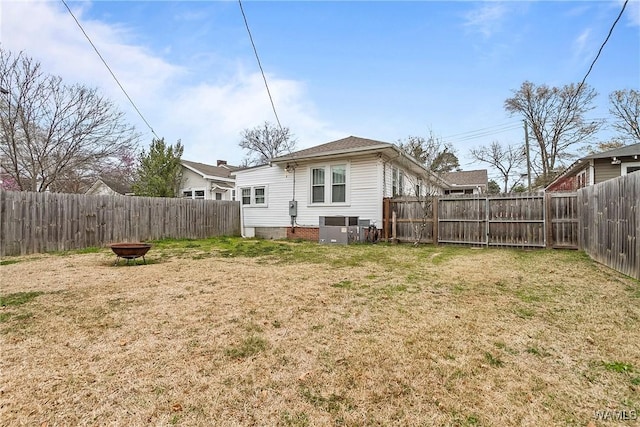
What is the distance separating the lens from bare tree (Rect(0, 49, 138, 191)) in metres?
13.0

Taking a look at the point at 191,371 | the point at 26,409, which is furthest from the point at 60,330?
→ the point at 191,371

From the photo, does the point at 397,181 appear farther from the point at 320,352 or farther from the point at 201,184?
the point at 201,184

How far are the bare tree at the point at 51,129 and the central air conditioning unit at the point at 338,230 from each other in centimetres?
1244

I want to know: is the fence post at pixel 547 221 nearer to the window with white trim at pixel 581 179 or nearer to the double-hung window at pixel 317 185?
the double-hung window at pixel 317 185

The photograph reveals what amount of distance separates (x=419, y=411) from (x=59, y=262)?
8201 millimetres

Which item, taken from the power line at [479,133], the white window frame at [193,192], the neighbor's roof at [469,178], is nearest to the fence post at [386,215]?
the white window frame at [193,192]

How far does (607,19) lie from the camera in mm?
5539

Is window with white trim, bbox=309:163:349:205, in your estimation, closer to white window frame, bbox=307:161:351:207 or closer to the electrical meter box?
white window frame, bbox=307:161:351:207

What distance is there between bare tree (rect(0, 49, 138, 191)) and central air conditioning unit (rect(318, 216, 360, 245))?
40.8 ft

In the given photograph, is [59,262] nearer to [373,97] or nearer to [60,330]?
[60,330]

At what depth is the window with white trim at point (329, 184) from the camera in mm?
11594

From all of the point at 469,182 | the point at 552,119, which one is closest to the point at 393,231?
the point at 469,182

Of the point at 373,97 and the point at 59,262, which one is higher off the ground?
the point at 373,97

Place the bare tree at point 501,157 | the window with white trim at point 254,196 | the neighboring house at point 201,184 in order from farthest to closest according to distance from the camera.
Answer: the bare tree at point 501,157
the neighboring house at point 201,184
the window with white trim at point 254,196
